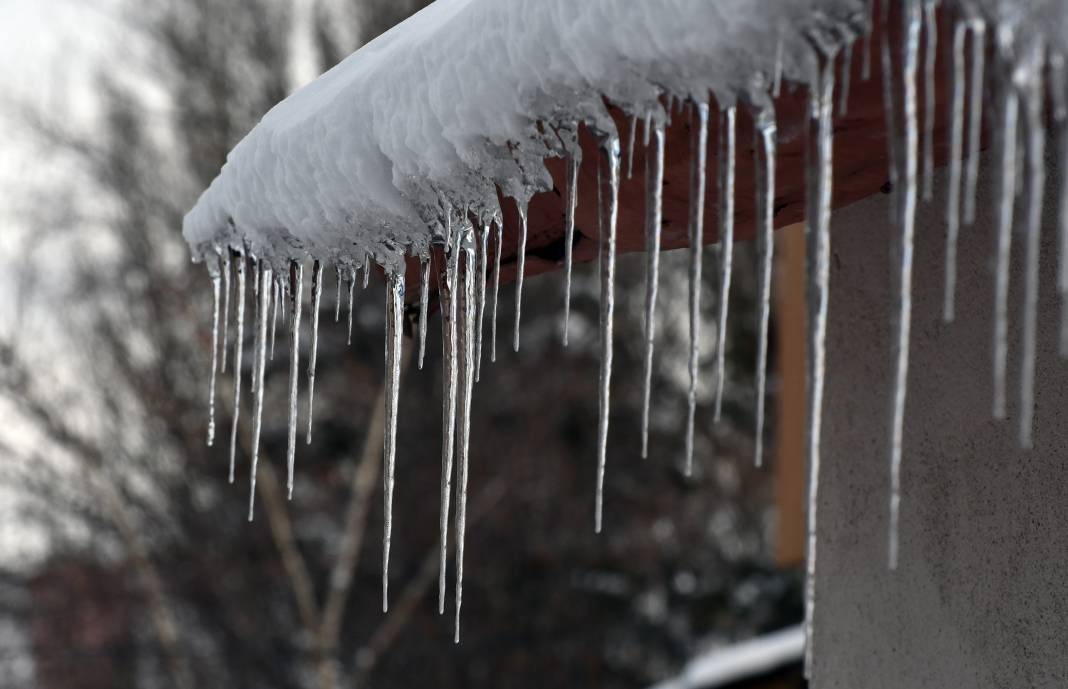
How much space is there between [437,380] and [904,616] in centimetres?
982

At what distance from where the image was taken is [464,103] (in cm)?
148

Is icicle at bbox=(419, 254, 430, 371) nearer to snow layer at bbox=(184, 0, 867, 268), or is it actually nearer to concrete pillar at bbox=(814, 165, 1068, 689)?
snow layer at bbox=(184, 0, 867, 268)

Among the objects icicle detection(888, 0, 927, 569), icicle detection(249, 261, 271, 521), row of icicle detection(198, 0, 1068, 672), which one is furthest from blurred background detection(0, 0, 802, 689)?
icicle detection(888, 0, 927, 569)

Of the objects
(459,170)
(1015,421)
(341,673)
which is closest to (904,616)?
(1015,421)

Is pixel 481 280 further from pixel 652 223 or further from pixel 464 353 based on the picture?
pixel 652 223

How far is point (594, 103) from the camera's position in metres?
1.37

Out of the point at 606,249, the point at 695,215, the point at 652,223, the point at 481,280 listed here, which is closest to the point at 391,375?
the point at 481,280

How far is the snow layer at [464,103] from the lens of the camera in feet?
3.77

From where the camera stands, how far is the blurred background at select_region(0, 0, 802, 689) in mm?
10688

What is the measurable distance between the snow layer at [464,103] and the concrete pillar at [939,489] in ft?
2.34

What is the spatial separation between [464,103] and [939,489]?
978 mm

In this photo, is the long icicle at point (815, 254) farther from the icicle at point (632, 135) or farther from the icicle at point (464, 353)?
A: the icicle at point (464, 353)

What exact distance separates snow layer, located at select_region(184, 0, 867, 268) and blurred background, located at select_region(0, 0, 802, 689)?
27.4ft

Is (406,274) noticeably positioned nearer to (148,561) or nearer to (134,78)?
(148,561)
